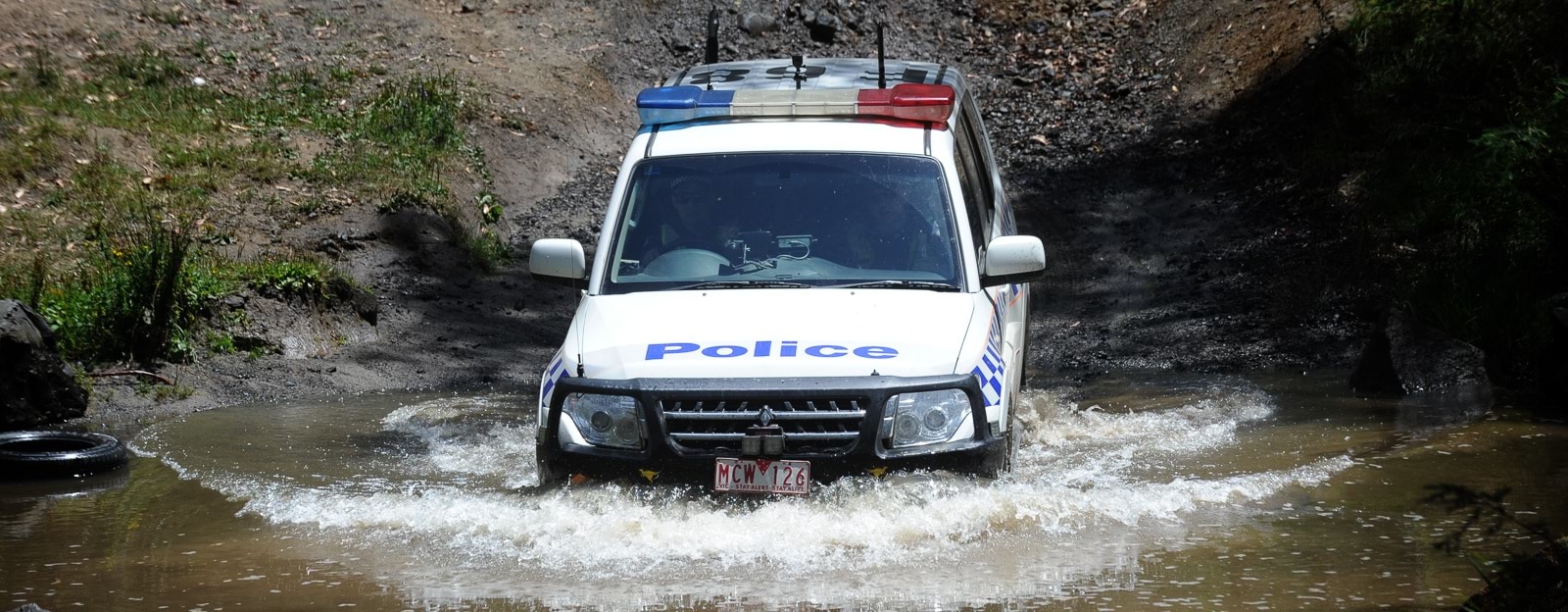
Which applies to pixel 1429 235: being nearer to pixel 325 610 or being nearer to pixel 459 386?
pixel 459 386

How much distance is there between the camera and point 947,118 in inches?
273

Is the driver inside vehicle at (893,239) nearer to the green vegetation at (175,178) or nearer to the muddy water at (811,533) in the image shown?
the muddy water at (811,533)

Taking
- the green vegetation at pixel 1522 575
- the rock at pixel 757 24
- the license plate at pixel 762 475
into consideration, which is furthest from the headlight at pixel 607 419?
the rock at pixel 757 24

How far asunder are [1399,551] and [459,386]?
6.45 metres

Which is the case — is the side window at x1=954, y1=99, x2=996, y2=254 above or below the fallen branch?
above

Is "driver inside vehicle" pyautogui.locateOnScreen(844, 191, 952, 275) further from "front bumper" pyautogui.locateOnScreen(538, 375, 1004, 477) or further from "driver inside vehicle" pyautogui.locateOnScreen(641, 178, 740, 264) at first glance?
"front bumper" pyautogui.locateOnScreen(538, 375, 1004, 477)

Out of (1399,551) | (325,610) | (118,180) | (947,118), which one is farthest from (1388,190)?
(118,180)

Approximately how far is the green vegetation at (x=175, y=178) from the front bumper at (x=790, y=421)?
203 inches

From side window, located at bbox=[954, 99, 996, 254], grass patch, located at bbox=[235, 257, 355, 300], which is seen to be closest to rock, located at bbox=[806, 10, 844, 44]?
grass patch, located at bbox=[235, 257, 355, 300]

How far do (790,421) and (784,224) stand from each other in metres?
1.32

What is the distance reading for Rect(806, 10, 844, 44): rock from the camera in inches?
755

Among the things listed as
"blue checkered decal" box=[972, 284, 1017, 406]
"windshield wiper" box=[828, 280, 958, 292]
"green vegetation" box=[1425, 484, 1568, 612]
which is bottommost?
"green vegetation" box=[1425, 484, 1568, 612]

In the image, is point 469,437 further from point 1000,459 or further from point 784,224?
point 1000,459

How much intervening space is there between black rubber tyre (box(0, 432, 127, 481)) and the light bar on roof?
3.23 metres
